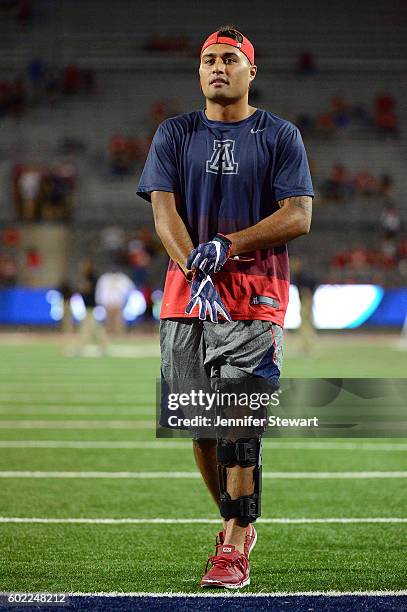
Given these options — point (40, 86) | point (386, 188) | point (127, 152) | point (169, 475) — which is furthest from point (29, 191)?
point (169, 475)

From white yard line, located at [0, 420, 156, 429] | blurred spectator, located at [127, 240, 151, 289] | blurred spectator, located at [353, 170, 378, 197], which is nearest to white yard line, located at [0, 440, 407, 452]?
white yard line, located at [0, 420, 156, 429]

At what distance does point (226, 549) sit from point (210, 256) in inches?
41.8

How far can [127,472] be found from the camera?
7.19 meters

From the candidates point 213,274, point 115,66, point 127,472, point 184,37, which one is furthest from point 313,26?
point 213,274

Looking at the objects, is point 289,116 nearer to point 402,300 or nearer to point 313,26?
point 313,26

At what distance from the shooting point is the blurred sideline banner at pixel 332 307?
25.8 m

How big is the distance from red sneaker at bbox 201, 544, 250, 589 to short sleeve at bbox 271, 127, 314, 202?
130 cm

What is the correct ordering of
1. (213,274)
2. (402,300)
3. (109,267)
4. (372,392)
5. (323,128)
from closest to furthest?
(213,274), (372,392), (402,300), (109,267), (323,128)

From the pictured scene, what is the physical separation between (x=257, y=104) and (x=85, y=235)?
6.84 meters

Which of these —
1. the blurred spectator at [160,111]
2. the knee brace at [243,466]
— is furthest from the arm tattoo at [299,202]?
the blurred spectator at [160,111]

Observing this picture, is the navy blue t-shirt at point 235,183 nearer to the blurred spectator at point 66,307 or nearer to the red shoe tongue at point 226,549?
the red shoe tongue at point 226,549

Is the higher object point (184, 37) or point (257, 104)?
point (184, 37)

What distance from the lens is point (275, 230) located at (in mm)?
4074

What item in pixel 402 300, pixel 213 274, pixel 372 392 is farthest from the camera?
pixel 402 300
